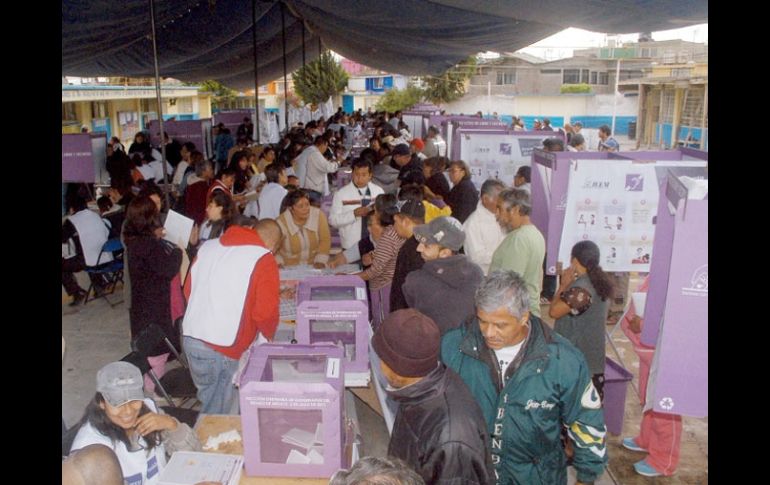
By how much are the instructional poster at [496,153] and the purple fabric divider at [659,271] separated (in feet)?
17.7

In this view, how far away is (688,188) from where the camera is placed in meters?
1.85

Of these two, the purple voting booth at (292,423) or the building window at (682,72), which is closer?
the purple voting booth at (292,423)

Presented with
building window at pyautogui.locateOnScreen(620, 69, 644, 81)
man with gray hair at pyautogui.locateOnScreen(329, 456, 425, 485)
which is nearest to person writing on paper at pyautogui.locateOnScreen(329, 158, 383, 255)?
man with gray hair at pyautogui.locateOnScreen(329, 456, 425, 485)

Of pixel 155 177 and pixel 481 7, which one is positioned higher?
pixel 481 7

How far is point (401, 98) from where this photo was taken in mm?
45219

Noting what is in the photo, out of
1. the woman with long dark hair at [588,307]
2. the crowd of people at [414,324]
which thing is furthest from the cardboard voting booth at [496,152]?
the woman with long dark hair at [588,307]

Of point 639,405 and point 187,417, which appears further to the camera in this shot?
point 639,405

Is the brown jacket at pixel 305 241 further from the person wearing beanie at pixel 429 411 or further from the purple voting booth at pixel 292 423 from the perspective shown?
the person wearing beanie at pixel 429 411

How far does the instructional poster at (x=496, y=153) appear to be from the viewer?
7.83m

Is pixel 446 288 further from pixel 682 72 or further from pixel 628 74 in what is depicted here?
pixel 628 74

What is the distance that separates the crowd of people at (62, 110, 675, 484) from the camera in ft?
6.40
